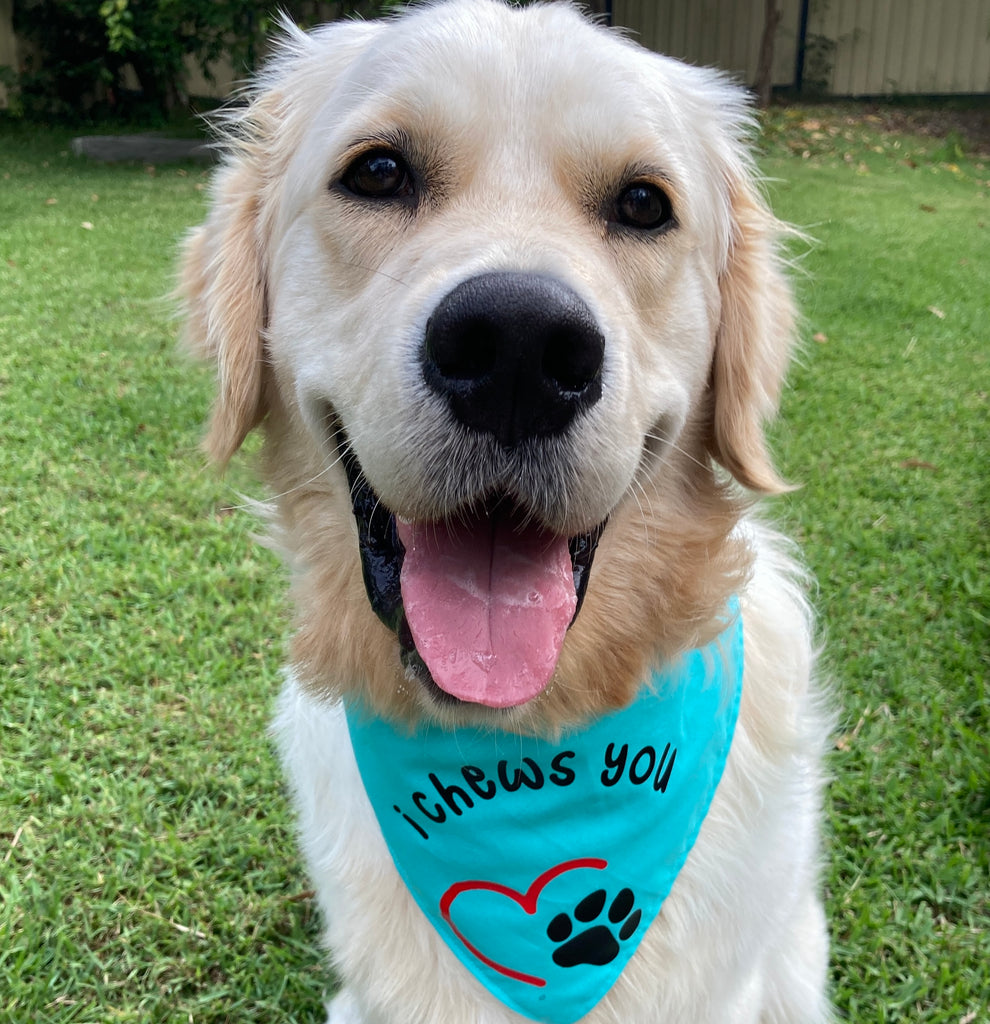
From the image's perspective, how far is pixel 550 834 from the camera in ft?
6.91

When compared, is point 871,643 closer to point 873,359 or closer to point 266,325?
point 266,325

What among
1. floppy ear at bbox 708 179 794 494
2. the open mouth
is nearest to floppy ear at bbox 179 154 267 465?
the open mouth

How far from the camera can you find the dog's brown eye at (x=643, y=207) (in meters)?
1.99

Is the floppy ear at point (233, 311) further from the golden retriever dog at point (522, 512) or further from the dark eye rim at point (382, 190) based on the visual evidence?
the dark eye rim at point (382, 190)

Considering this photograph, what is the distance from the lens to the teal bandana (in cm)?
208

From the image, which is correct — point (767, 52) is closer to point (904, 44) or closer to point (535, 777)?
point (904, 44)

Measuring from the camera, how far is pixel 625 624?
2.04m

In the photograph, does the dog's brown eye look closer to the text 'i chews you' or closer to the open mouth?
the open mouth

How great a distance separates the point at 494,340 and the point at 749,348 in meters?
1.09

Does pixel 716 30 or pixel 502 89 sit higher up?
pixel 502 89

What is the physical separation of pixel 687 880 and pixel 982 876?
135 cm

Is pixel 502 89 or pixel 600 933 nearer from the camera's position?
pixel 502 89

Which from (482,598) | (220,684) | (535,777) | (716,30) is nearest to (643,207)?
(482,598)

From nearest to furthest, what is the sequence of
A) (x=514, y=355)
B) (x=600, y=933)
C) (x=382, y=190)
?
1. (x=514, y=355)
2. (x=382, y=190)
3. (x=600, y=933)
